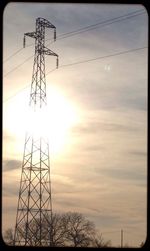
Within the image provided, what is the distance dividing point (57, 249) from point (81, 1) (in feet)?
3.42

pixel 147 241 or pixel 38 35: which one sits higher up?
pixel 38 35

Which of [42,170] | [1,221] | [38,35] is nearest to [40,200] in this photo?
[42,170]

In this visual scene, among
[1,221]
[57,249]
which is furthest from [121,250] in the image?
[1,221]

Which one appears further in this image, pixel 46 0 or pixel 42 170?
pixel 42 170

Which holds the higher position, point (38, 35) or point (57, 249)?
point (38, 35)

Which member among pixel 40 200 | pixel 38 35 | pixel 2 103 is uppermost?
pixel 38 35

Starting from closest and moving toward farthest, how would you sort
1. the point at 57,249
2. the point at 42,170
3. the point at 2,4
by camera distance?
the point at 57,249 → the point at 2,4 → the point at 42,170

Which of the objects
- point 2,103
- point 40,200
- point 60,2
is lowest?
point 40,200

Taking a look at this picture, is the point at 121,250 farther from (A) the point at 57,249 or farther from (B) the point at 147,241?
(A) the point at 57,249

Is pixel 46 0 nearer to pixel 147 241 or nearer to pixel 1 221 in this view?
pixel 1 221

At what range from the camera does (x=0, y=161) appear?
7.17 feet

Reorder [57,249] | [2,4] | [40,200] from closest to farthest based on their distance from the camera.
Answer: [57,249]
[2,4]
[40,200]

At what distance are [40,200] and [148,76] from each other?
28.6ft

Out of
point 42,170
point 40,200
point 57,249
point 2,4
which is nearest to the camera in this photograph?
point 57,249
